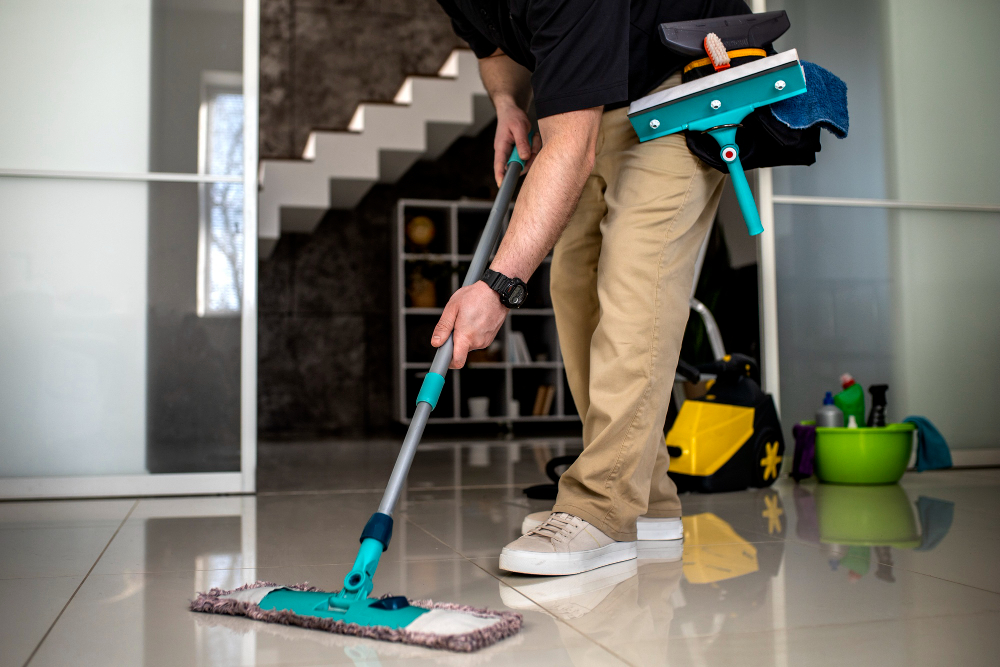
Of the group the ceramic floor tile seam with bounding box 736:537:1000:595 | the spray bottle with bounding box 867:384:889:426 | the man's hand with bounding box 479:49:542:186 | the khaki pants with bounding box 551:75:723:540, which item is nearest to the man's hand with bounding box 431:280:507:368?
the khaki pants with bounding box 551:75:723:540

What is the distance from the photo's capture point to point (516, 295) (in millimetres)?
1095

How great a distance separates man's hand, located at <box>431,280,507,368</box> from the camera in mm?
1069

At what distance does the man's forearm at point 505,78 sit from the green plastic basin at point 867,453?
1440 millimetres

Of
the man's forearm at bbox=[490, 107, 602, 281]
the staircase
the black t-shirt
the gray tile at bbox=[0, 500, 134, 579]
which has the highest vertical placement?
the staircase

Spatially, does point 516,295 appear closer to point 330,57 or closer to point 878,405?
point 878,405

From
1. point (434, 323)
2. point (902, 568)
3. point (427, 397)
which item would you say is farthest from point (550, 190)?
point (434, 323)

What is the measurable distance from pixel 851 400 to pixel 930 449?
0.88 feet

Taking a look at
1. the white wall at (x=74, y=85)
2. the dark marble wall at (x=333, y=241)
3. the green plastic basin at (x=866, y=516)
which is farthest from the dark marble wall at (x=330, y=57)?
the green plastic basin at (x=866, y=516)

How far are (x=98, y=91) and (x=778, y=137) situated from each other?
1.99 meters

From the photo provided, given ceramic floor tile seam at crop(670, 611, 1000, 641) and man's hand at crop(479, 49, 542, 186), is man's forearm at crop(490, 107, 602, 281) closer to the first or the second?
man's hand at crop(479, 49, 542, 186)

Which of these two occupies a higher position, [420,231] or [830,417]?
[420,231]

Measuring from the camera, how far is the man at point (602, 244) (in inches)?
45.1

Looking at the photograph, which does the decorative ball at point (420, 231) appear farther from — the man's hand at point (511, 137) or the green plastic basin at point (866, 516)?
the man's hand at point (511, 137)

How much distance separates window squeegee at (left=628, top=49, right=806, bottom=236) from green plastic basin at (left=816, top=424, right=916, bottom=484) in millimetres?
1360
